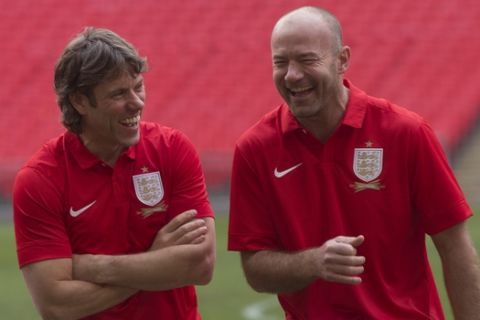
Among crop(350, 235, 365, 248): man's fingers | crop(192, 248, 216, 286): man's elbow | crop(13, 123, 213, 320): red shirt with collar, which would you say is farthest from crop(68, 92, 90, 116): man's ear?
crop(350, 235, 365, 248): man's fingers

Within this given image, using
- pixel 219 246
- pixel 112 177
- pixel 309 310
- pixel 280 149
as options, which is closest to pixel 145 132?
pixel 112 177

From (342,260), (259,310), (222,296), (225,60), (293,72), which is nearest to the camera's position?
(342,260)

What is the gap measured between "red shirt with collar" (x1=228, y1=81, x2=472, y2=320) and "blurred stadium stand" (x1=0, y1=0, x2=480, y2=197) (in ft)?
36.5

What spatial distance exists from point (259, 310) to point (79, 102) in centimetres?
560

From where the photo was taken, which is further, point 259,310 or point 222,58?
point 222,58

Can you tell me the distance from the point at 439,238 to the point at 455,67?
42.0ft

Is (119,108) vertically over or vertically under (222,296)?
over

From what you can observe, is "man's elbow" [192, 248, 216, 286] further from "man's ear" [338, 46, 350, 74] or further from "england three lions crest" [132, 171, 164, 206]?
"man's ear" [338, 46, 350, 74]

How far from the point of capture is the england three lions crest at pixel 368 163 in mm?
5055

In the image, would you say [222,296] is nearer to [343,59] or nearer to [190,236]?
[190,236]

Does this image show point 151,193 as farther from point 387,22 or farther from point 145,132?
point 387,22

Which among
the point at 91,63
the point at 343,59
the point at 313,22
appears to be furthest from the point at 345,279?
the point at 91,63

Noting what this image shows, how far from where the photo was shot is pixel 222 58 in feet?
60.1

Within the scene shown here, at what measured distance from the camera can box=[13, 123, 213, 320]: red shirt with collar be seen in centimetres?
522
